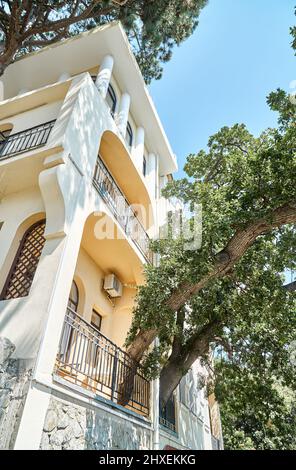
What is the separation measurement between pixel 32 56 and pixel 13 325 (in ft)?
38.5

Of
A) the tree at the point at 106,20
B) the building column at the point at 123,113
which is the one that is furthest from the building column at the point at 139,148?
the tree at the point at 106,20

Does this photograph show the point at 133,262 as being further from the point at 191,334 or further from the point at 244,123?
the point at 244,123

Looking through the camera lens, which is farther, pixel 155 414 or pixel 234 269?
pixel 155 414

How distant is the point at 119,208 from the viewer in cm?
954

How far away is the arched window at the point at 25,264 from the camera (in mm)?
6293

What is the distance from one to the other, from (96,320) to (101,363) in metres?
2.82

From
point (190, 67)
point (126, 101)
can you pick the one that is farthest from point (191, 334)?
point (190, 67)

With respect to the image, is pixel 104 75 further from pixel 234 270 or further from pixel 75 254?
pixel 234 270

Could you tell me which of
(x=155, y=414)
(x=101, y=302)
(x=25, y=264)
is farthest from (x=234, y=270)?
(x=25, y=264)

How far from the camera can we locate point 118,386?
7133 mm

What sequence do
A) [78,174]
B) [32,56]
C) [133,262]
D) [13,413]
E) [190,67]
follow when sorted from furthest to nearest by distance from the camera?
1. [190,67]
2. [32,56]
3. [133,262]
4. [78,174]
5. [13,413]

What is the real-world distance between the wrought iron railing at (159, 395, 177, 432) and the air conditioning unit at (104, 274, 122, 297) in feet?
12.1

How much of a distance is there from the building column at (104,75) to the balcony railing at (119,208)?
3070 mm

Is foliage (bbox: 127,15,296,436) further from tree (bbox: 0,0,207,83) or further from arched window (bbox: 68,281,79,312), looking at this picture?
tree (bbox: 0,0,207,83)
